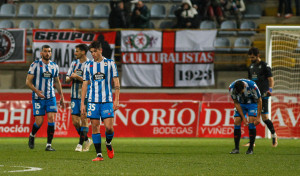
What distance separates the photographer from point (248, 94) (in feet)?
35.5

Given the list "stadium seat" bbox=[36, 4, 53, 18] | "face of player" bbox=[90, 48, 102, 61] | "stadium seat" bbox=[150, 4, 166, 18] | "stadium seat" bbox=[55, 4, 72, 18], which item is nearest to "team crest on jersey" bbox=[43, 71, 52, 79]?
"face of player" bbox=[90, 48, 102, 61]

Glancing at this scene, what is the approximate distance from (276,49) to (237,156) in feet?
26.6

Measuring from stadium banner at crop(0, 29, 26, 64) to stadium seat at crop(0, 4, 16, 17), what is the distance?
387cm

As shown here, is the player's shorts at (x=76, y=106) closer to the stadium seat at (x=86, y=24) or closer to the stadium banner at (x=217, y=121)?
the stadium banner at (x=217, y=121)

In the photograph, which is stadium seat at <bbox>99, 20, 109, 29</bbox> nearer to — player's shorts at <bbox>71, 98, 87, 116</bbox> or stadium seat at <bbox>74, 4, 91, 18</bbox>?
stadium seat at <bbox>74, 4, 91, 18</bbox>

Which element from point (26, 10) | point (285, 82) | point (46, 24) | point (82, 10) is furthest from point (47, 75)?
point (26, 10)

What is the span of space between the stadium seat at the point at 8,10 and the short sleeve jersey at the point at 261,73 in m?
12.4

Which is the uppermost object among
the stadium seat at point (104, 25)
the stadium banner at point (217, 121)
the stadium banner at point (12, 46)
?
the stadium seat at point (104, 25)

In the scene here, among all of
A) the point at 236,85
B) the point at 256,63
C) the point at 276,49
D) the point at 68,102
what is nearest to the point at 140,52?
the point at 68,102

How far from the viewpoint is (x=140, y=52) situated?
63.0 ft

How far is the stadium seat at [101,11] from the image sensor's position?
882 inches

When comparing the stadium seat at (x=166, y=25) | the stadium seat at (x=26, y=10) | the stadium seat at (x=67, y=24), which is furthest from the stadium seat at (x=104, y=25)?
the stadium seat at (x=26, y=10)

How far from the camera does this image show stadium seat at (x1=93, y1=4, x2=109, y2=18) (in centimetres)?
2239

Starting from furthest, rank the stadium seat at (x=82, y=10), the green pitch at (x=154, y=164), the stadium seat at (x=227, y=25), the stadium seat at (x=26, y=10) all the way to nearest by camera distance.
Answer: the stadium seat at (x=26, y=10) → the stadium seat at (x=82, y=10) → the stadium seat at (x=227, y=25) → the green pitch at (x=154, y=164)
